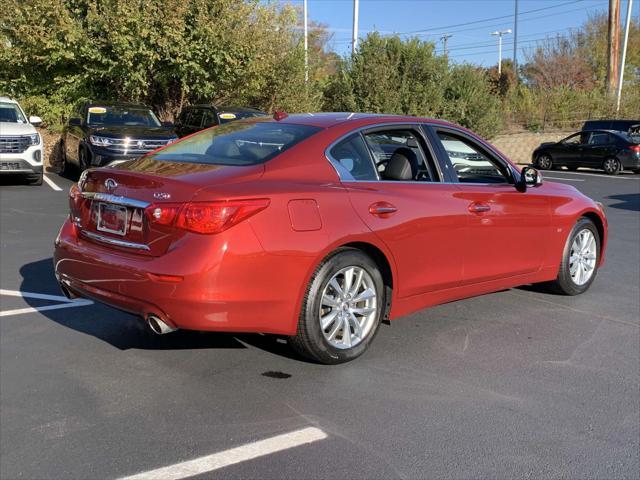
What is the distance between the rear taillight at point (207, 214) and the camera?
146 inches

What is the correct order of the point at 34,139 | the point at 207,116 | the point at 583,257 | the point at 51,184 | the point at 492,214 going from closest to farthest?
the point at 492,214 < the point at 583,257 < the point at 34,139 < the point at 51,184 < the point at 207,116

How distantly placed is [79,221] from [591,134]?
21519 millimetres

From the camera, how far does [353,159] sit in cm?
451

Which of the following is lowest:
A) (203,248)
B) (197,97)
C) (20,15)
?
(203,248)

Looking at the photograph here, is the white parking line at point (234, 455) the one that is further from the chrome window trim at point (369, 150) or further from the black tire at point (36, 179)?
the black tire at point (36, 179)

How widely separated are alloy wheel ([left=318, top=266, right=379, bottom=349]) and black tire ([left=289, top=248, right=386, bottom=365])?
2 cm

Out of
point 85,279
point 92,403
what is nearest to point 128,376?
point 92,403

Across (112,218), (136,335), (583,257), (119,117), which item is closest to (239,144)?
(112,218)

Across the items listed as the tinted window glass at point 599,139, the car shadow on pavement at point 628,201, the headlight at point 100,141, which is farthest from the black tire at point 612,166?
the headlight at point 100,141

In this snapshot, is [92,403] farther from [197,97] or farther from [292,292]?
[197,97]

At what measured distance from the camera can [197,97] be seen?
22.5 meters

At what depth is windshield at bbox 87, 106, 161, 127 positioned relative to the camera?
14.6 m

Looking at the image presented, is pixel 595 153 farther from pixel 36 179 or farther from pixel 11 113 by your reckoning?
pixel 11 113

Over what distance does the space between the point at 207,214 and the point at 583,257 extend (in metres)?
4.02
